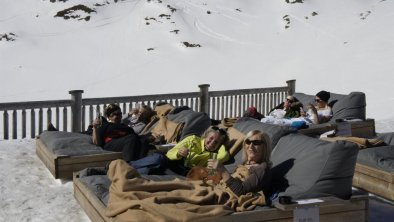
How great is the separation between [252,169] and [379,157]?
2.00 metres

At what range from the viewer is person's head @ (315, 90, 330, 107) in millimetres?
8949

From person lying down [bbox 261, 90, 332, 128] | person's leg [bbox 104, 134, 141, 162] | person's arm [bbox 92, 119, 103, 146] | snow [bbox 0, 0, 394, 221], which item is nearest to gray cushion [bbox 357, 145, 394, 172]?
person lying down [bbox 261, 90, 332, 128]

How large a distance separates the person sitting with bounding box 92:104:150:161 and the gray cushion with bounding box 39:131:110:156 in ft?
0.43

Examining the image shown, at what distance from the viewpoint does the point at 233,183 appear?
4.55 m

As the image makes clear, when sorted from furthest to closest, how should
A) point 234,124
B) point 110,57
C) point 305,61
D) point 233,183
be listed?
point 110,57
point 305,61
point 234,124
point 233,183

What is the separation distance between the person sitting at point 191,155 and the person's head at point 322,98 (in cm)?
337

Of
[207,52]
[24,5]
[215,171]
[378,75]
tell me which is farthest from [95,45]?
[215,171]

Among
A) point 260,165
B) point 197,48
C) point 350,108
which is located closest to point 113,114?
point 260,165

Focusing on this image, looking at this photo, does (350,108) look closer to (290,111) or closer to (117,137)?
(290,111)

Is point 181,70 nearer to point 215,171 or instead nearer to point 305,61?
point 305,61

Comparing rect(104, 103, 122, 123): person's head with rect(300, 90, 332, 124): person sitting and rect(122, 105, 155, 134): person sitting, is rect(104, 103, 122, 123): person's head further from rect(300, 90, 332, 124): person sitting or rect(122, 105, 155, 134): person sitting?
rect(300, 90, 332, 124): person sitting

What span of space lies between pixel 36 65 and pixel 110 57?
3.53 metres

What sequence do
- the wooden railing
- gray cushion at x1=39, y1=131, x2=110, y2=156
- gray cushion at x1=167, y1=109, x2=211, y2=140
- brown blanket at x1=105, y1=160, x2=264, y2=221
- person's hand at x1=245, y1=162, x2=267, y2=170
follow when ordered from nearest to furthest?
1. brown blanket at x1=105, y1=160, x2=264, y2=221
2. person's hand at x1=245, y1=162, x2=267, y2=170
3. gray cushion at x1=39, y1=131, x2=110, y2=156
4. gray cushion at x1=167, y1=109, x2=211, y2=140
5. the wooden railing

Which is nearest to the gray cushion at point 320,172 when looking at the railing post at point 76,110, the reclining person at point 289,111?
the reclining person at point 289,111
